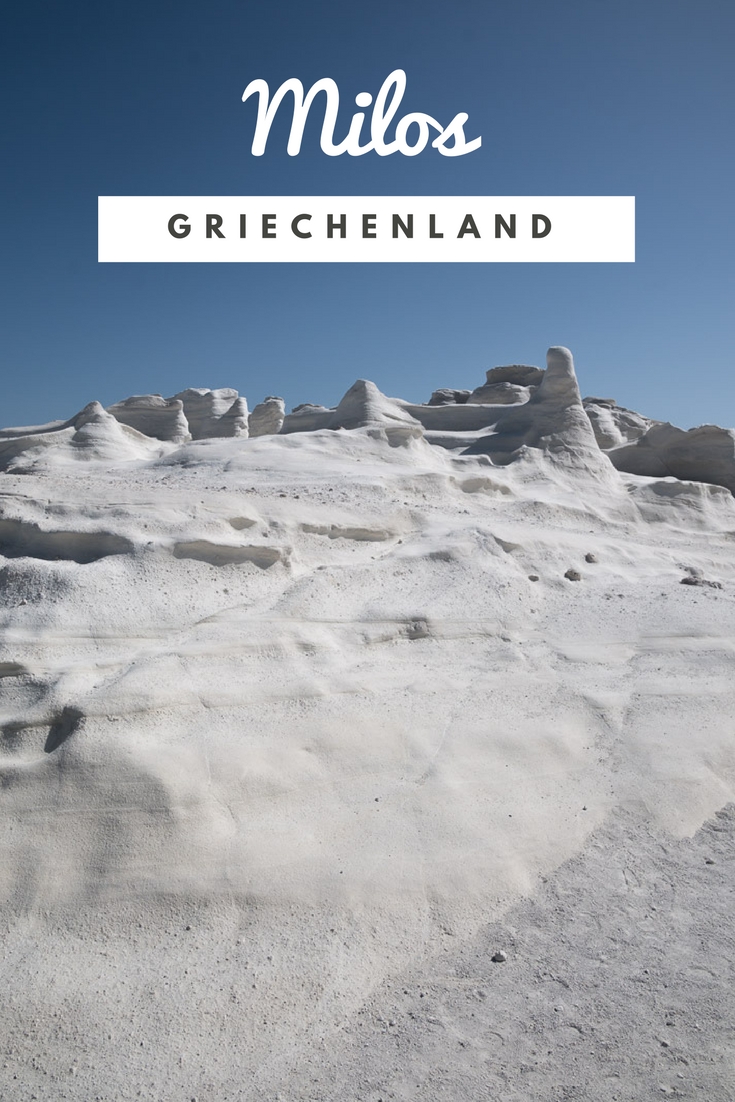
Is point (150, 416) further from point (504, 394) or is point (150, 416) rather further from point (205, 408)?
point (504, 394)

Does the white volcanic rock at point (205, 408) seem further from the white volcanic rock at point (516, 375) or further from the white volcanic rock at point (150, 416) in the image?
the white volcanic rock at point (516, 375)

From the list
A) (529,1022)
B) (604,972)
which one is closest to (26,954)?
(529,1022)

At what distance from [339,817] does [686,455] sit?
11140 millimetres

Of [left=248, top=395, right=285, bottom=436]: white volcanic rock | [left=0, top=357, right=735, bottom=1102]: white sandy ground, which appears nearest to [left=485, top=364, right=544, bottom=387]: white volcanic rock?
[left=248, top=395, right=285, bottom=436]: white volcanic rock

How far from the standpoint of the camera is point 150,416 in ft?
58.9

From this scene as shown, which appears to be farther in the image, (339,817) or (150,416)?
(150,416)

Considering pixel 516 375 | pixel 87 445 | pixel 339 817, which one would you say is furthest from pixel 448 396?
pixel 339 817

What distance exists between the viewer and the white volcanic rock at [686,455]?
12.7 m

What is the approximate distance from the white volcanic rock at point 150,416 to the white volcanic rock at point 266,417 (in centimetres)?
465

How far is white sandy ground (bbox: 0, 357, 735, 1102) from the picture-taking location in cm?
285

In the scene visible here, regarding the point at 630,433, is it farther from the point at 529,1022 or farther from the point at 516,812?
the point at 529,1022

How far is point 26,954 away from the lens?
10.1ft

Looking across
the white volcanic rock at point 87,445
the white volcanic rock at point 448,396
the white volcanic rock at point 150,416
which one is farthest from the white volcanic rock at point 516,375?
the white volcanic rock at point 87,445

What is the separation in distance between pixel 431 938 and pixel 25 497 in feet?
13.2
